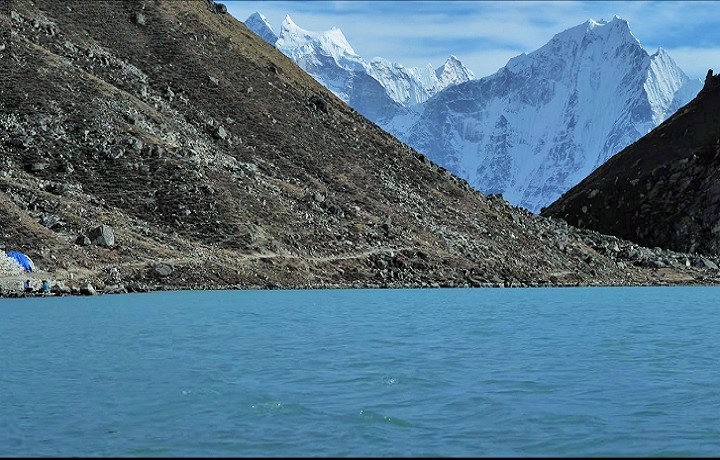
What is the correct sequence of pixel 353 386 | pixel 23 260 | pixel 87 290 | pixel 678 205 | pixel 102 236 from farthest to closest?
pixel 678 205 < pixel 102 236 < pixel 23 260 < pixel 87 290 < pixel 353 386

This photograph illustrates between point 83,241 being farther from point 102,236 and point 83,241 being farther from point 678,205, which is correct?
point 678,205

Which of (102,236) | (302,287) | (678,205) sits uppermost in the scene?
(678,205)

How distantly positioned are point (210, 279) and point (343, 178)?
3941cm

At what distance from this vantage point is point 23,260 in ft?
274

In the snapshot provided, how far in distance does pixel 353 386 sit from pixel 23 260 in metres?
61.4

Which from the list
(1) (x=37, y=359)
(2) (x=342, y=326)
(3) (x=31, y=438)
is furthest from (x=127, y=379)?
(2) (x=342, y=326)

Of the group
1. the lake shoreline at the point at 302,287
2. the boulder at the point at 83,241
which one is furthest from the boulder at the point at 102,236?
the lake shoreline at the point at 302,287

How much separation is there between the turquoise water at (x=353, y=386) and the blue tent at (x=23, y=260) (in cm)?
2452

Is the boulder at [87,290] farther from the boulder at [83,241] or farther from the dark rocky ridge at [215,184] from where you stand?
the boulder at [83,241]

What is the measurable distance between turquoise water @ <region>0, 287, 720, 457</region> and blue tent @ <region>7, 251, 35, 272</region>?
24.5 metres

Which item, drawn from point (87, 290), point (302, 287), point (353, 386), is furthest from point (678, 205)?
point (353, 386)

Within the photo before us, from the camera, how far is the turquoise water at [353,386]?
2173 cm

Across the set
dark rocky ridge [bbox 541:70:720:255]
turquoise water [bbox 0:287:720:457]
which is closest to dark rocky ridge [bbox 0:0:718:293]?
dark rocky ridge [bbox 541:70:720:255]

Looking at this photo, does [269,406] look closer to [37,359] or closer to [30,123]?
[37,359]
